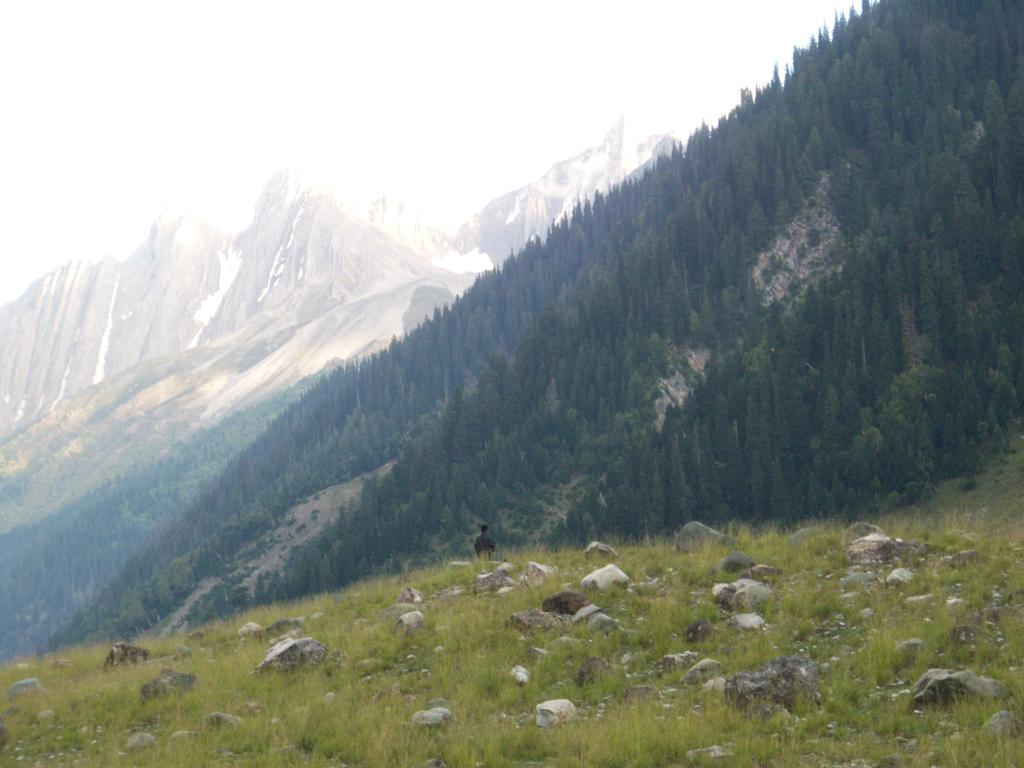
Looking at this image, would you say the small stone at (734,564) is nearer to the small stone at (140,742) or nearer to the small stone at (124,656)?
the small stone at (140,742)

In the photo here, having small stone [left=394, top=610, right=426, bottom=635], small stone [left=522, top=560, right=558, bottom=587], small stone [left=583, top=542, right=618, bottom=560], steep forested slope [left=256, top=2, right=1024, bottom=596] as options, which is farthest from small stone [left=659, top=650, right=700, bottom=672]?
steep forested slope [left=256, top=2, right=1024, bottom=596]

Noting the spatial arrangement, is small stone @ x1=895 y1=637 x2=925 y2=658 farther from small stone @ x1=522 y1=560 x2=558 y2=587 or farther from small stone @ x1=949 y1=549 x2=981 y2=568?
small stone @ x1=522 y1=560 x2=558 y2=587

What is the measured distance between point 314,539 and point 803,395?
94.0 meters

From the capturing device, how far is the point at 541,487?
12331 cm

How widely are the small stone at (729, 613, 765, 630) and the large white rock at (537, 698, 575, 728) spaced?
4441 mm

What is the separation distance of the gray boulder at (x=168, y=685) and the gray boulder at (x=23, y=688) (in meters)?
5.13

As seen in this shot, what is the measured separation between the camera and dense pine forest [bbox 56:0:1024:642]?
291 ft

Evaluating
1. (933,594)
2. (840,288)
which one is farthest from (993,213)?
(933,594)

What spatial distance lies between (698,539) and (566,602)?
7930 mm

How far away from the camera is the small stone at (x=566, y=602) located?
65.8ft

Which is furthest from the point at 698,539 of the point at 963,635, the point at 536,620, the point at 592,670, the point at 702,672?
the point at 963,635

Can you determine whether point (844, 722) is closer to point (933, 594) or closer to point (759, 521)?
point (933, 594)

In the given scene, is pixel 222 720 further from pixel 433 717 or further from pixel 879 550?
pixel 879 550

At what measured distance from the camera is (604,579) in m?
21.4
